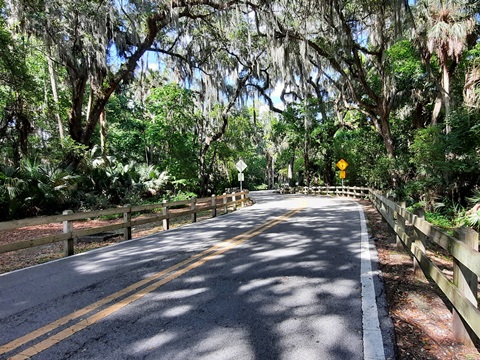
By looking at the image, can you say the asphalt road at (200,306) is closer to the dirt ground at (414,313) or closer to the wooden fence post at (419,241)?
the dirt ground at (414,313)

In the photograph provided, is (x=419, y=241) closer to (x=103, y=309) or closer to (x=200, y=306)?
(x=200, y=306)

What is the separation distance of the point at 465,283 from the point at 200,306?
255cm

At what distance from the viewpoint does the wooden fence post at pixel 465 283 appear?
2625 millimetres

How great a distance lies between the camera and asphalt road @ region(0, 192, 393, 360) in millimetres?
2779

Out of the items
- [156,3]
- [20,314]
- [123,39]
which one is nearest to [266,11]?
[156,3]

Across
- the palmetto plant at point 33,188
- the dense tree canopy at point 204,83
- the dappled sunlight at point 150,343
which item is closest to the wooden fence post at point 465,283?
the dappled sunlight at point 150,343

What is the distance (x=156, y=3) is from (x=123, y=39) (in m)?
3.12

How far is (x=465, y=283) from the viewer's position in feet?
8.93

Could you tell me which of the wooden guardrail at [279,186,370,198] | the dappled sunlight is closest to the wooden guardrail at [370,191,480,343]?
the dappled sunlight

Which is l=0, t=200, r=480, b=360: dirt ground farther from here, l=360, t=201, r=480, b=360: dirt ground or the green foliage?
the green foliage

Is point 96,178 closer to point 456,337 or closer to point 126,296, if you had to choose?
point 126,296

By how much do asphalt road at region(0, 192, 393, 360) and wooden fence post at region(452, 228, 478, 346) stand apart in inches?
24.2

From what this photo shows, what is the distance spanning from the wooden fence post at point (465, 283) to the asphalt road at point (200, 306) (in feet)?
2.02

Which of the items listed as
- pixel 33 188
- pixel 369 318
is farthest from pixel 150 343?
pixel 33 188
